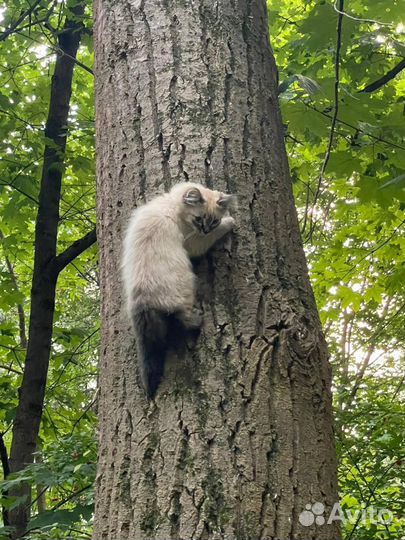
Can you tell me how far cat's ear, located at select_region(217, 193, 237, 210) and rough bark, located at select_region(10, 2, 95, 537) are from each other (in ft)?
12.6

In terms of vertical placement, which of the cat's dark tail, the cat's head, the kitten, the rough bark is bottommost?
the cat's dark tail

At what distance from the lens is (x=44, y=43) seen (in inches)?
266

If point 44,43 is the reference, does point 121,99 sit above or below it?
below

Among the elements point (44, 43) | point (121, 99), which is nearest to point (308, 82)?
point (121, 99)

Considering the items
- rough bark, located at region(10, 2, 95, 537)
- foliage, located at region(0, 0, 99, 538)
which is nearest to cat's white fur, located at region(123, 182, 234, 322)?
foliage, located at region(0, 0, 99, 538)

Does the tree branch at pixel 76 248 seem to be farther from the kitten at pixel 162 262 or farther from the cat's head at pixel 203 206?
the kitten at pixel 162 262

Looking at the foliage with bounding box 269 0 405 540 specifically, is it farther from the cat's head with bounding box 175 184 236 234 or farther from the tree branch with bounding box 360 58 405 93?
the cat's head with bounding box 175 184 236 234

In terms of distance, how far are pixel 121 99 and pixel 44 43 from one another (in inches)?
203

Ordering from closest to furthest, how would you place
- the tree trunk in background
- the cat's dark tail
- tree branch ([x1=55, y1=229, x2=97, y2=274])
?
1. the tree trunk in background
2. the cat's dark tail
3. tree branch ([x1=55, y1=229, x2=97, y2=274])

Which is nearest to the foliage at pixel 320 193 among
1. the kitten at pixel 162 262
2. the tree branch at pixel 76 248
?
the tree branch at pixel 76 248

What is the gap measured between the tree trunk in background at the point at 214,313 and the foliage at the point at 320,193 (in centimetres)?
85

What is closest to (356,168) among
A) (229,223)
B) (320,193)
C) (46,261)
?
(320,193)

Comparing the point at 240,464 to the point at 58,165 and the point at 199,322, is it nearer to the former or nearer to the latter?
the point at 199,322

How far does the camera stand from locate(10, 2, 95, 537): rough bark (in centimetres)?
548
